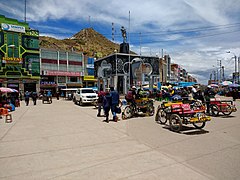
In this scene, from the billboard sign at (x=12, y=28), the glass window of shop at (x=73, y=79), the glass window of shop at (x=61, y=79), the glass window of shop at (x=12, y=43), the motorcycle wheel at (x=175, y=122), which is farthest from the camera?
the glass window of shop at (x=73, y=79)

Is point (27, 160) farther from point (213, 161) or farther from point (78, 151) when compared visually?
point (213, 161)

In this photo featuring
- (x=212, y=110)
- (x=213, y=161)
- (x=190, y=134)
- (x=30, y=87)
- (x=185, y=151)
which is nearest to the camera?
(x=213, y=161)

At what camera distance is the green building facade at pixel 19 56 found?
36.3m

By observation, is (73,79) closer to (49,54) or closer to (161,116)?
(49,54)

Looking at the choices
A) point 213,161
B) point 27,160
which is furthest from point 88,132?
point 213,161

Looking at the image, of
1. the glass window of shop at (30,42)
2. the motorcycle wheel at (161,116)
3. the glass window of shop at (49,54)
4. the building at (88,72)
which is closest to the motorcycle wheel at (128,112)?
the motorcycle wheel at (161,116)

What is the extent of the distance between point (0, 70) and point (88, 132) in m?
34.9

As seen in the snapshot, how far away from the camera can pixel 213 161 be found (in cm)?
468

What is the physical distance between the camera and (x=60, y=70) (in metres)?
46.1

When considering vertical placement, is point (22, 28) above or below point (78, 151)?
above

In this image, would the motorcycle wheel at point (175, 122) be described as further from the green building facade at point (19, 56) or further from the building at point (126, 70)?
the green building facade at point (19, 56)

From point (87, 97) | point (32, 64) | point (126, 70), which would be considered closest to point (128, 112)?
point (87, 97)

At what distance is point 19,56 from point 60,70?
396 inches

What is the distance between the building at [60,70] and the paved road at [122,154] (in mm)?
38468
